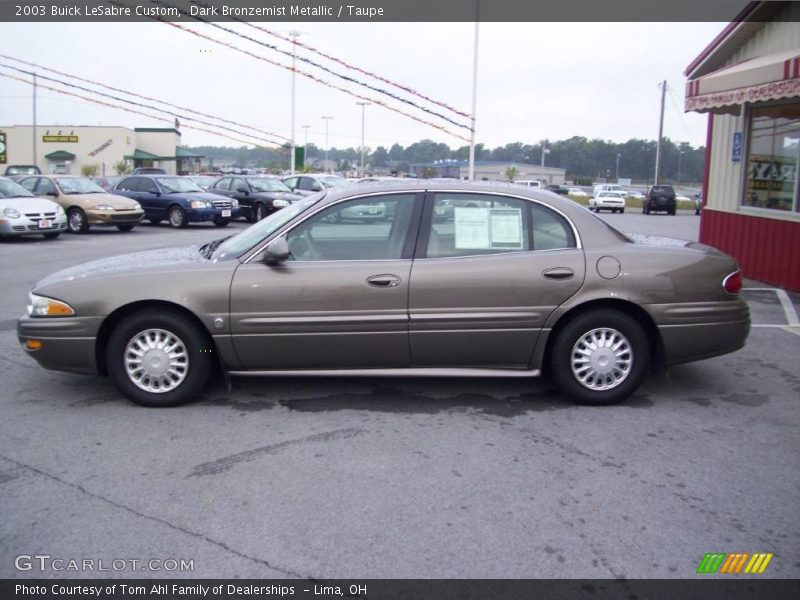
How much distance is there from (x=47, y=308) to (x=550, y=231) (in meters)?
3.45

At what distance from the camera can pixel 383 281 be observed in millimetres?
4938

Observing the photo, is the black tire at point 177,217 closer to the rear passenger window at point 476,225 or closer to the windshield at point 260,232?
the windshield at point 260,232

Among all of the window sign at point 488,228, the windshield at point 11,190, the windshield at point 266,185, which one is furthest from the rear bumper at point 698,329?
the windshield at point 266,185

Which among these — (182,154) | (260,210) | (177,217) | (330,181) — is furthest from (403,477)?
(182,154)

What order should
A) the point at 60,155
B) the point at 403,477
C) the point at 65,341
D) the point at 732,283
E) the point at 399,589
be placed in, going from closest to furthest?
the point at 399,589
the point at 403,477
the point at 65,341
the point at 732,283
the point at 60,155

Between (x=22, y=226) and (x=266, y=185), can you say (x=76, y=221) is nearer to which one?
(x=22, y=226)

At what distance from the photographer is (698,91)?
10.5 metres

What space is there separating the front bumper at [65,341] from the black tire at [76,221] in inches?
578

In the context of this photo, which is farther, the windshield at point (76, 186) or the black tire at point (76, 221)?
the windshield at point (76, 186)

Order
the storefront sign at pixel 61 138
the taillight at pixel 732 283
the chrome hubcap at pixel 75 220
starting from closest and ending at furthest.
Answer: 1. the taillight at pixel 732 283
2. the chrome hubcap at pixel 75 220
3. the storefront sign at pixel 61 138

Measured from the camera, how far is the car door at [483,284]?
496cm

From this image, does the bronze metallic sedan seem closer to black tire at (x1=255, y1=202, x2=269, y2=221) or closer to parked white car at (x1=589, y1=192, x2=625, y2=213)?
black tire at (x1=255, y1=202, x2=269, y2=221)

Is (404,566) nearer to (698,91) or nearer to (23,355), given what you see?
(23,355)

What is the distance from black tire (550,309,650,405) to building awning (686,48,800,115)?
192 inches
